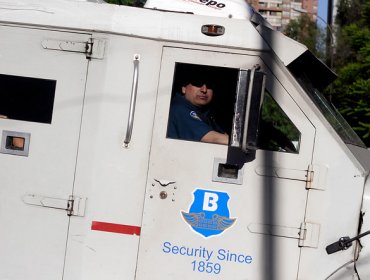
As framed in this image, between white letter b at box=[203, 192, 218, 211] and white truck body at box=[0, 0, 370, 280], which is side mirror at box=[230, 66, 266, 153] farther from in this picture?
white letter b at box=[203, 192, 218, 211]

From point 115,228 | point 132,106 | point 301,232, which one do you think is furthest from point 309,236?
point 132,106

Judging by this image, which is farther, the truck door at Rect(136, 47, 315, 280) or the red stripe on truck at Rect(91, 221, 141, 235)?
the red stripe on truck at Rect(91, 221, 141, 235)

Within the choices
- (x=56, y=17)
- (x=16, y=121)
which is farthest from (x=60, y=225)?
(x=56, y=17)

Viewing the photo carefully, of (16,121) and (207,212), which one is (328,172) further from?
(16,121)

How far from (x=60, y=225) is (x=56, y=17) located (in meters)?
1.31

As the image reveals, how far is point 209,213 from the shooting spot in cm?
454

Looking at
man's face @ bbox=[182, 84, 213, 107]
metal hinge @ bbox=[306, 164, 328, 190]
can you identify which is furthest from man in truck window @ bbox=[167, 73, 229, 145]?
metal hinge @ bbox=[306, 164, 328, 190]

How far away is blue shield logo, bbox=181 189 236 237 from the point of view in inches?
178

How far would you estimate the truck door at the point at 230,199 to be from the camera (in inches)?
177

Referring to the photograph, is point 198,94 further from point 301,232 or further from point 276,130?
point 301,232

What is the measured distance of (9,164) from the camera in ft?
15.5

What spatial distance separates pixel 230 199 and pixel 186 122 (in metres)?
0.54

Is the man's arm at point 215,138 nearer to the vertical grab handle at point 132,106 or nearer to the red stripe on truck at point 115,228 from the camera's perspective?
the vertical grab handle at point 132,106

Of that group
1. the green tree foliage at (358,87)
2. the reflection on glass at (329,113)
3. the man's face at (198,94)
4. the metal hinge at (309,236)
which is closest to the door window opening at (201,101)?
the man's face at (198,94)
